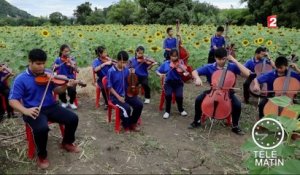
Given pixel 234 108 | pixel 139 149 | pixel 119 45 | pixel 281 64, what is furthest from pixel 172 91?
pixel 119 45

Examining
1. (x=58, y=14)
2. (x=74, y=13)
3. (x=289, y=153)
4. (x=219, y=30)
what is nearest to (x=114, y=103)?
(x=289, y=153)

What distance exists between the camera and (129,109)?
5680 mm

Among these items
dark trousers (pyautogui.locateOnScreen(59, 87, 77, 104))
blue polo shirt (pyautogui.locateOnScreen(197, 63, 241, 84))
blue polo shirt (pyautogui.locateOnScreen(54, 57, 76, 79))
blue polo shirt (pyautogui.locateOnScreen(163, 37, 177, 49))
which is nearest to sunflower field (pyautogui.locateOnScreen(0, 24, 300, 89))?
blue polo shirt (pyautogui.locateOnScreen(163, 37, 177, 49))

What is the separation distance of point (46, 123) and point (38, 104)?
0.29 meters

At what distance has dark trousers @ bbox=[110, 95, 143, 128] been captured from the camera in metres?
5.66

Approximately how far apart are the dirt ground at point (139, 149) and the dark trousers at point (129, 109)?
0.69 ft

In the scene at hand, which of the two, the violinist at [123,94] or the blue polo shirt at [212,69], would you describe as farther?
the blue polo shirt at [212,69]

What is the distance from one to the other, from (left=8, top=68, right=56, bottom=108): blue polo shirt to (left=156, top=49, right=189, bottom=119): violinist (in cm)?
261

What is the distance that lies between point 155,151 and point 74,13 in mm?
38589

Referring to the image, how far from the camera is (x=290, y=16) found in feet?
87.8

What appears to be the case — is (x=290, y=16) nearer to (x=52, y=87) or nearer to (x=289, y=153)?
(x=52, y=87)

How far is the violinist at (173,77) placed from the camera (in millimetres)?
6488

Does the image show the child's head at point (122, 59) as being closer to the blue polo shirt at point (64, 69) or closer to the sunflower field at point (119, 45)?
the blue polo shirt at point (64, 69)

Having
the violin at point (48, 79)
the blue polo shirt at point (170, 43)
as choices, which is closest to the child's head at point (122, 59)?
the violin at point (48, 79)
